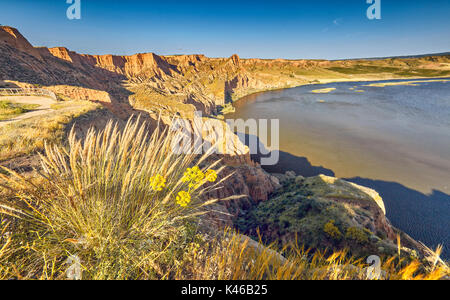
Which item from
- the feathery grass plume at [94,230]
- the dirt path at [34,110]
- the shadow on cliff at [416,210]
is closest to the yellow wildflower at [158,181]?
the feathery grass plume at [94,230]

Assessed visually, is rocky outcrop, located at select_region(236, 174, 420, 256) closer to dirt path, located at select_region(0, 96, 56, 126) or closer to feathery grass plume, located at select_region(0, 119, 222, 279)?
feathery grass plume, located at select_region(0, 119, 222, 279)

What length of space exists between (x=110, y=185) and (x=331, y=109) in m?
81.5

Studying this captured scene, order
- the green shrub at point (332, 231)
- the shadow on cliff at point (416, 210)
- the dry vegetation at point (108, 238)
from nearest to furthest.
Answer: the dry vegetation at point (108, 238) < the green shrub at point (332, 231) < the shadow on cliff at point (416, 210)

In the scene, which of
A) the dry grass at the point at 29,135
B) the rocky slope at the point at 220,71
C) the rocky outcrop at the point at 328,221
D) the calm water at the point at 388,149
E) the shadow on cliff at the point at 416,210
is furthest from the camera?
the rocky slope at the point at 220,71

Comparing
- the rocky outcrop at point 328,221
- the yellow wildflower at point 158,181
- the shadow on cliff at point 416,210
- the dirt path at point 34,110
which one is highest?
the dirt path at point 34,110

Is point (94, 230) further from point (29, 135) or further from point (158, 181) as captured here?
point (29, 135)

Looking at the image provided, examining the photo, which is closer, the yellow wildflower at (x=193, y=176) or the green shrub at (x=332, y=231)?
the yellow wildflower at (x=193, y=176)

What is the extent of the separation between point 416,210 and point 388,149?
22.0 meters

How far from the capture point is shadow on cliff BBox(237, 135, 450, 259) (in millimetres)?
A: 17859

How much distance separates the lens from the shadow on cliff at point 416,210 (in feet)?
58.6

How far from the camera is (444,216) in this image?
20.7 m

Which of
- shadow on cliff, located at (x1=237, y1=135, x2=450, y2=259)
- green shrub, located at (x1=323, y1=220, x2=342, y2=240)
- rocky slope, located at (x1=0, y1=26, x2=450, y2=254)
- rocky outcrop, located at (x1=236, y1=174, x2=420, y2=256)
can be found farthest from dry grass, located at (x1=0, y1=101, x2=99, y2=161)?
shadow on cliff, located at (x1=237, y1=135, x2=450, y2=259)

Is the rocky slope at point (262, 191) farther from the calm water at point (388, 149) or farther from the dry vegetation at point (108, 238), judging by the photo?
the calm water at point (388, 149)
